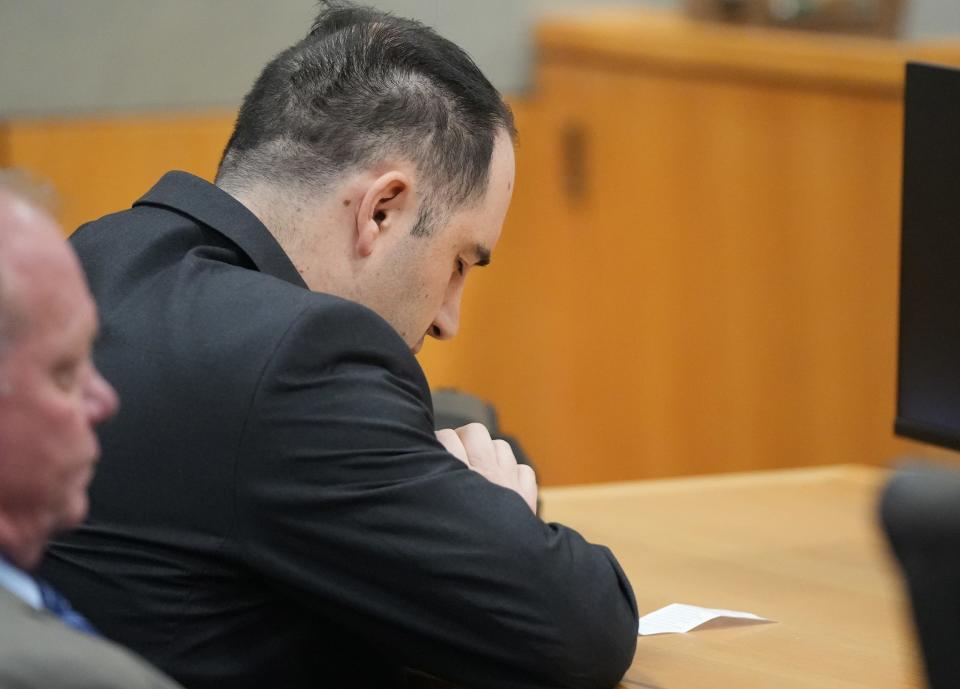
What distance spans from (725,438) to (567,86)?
978 mm

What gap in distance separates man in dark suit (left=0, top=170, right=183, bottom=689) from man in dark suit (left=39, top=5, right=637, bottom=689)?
1.25 feet

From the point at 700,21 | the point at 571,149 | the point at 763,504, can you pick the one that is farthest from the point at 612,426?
the point at 763,504

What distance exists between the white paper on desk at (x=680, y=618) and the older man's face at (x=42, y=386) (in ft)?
2.75

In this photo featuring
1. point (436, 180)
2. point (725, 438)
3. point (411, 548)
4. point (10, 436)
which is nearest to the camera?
point (10, 436)

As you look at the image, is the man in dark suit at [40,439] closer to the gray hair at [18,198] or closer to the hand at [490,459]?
the gray hair at [18,198]

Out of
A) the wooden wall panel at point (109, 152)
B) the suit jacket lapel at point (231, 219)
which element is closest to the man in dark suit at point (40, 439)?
the suit jacket lapel at point (231, 219)

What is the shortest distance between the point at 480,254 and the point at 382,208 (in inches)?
5.7

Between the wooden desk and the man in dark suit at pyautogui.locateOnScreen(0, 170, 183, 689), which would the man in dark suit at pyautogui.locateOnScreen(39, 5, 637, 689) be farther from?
the man in dark suit at pyautogui.locateOnScreen(0, 170, 183, 689)

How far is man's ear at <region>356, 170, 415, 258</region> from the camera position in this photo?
1.68m

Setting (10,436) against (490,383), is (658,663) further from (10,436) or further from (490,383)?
(490,383)

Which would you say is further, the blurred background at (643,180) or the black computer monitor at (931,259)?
the blurred background at (643,180)

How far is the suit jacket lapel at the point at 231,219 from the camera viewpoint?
1635 mm

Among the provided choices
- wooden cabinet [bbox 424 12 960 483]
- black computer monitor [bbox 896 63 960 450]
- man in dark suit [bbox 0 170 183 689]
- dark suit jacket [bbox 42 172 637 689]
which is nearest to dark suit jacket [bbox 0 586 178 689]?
man in dark suit [bbox 0 170 183 689]

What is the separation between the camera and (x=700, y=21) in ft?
13.4
